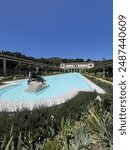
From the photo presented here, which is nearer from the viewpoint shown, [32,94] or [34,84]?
[32,94]


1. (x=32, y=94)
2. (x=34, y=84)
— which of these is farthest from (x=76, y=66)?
(x=32, y=94)

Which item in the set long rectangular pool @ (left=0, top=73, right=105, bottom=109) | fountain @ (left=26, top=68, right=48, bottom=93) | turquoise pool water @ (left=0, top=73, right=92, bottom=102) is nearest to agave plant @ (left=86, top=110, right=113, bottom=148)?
long rectangular pool @ (left=0, top=73, right=105, bottom=109)

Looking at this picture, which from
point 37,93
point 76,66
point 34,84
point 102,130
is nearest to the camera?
point 102,130

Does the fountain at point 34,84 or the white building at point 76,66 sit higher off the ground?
the white building at point 76,66

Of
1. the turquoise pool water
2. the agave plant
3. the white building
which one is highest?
the white building

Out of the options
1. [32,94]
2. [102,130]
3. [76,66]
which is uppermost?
[76,66]

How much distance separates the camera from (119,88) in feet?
4.75

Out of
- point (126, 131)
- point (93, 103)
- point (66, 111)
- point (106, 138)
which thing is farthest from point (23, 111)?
point (126, 131)

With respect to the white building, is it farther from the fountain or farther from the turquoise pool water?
the fountain

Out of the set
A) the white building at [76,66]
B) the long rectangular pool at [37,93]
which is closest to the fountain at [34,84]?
the long rectangular pool at [37,93]

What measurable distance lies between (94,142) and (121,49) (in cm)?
321

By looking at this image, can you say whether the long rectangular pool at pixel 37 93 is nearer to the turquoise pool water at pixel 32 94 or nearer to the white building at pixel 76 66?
the turquoise pool water at pixel 32 94

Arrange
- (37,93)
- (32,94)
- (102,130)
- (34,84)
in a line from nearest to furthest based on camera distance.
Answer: (102,130), (32,94), (37,93), (34,84)

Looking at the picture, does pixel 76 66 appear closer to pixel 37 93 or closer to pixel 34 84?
pixel 34 84
